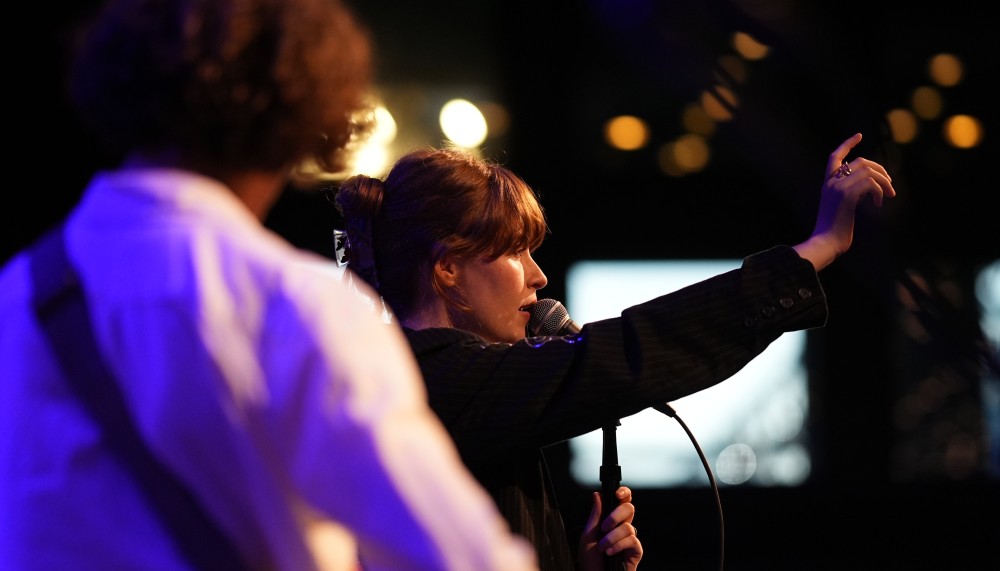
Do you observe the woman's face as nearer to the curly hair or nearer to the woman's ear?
the woman's ear

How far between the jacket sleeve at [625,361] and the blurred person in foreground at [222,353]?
1.70 feet

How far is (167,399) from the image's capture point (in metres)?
0.69

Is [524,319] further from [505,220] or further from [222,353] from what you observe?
[222,353]

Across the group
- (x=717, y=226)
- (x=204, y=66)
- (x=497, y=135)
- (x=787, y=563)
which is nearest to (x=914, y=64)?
(x=717, y=226)

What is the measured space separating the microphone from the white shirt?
0.86 m

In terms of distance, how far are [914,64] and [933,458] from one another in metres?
1.73

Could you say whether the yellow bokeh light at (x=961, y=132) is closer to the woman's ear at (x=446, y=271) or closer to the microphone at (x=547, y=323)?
the microphone at (x=547, y=323)

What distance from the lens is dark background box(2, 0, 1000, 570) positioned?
4457 millimetres

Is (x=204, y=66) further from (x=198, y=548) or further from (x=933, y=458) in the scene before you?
(x=933, y=458)

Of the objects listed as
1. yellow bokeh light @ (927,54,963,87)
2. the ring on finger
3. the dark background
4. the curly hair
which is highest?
yellow bokeh light @ (927,54,963,87)

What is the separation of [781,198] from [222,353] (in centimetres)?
435

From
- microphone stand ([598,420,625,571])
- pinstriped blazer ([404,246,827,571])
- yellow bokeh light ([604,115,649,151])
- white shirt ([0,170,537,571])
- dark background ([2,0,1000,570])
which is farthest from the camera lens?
yellow bokeh light ([604,115,649,151])

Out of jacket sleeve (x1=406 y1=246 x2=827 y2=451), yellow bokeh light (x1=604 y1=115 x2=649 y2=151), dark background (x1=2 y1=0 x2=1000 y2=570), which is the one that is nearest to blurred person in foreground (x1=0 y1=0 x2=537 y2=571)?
jacket sleeve (x1=406 y1=246 x2=827 y2=451)

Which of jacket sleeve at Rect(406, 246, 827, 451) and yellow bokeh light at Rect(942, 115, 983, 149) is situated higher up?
yellow bokeh light at Rect(942, 115, 983, 149)
